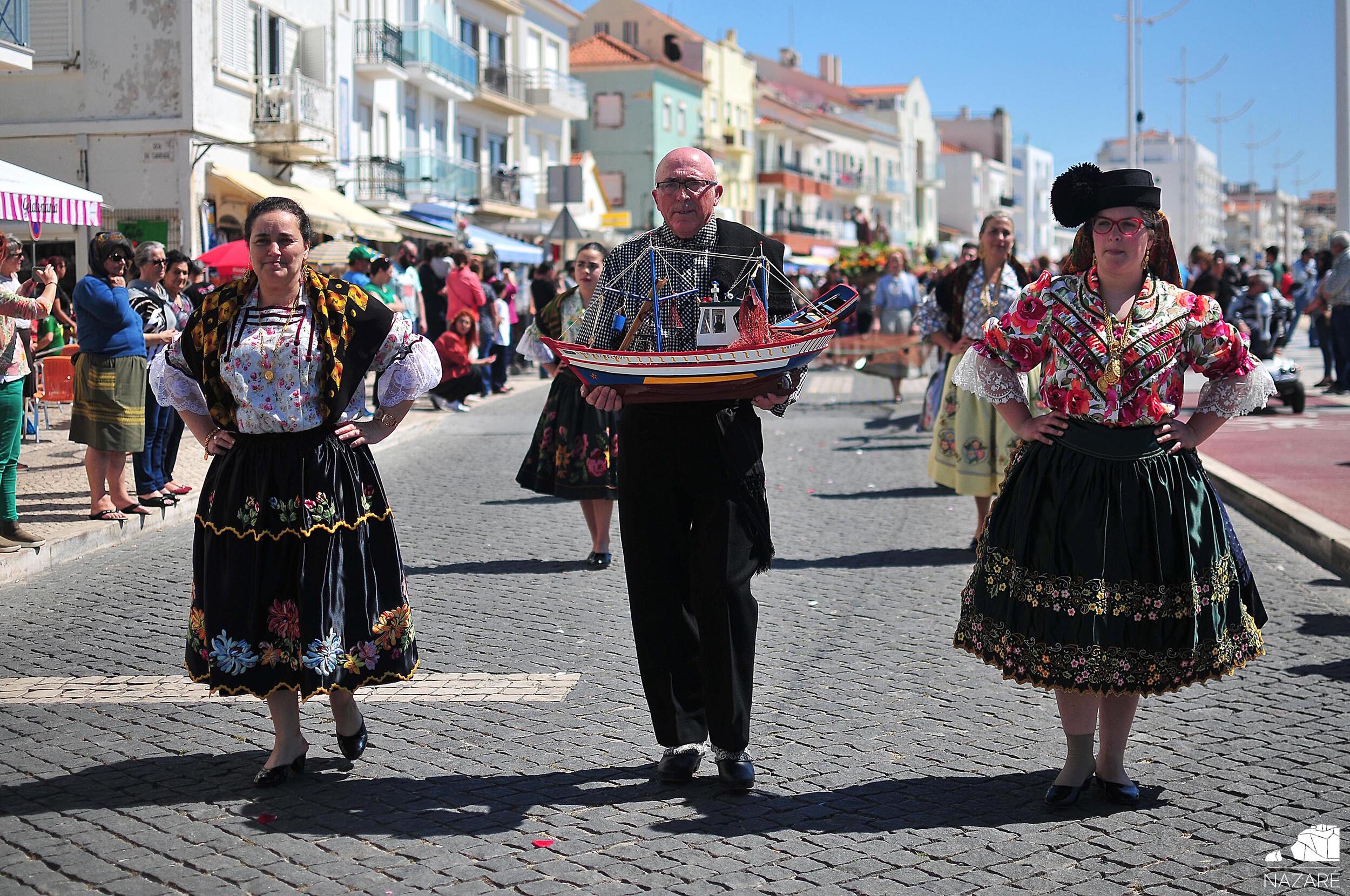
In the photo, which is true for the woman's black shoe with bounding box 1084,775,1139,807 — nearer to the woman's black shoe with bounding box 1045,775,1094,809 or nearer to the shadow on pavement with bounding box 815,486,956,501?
the woman's black shoe with bounding box 1045,775,1094,809

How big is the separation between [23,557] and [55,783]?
434 cm

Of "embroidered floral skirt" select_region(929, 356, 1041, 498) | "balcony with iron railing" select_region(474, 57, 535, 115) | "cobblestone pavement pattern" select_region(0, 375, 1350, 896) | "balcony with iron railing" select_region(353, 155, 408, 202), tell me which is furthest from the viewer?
"balcony with iron railing" select_region(474, 57, 535, 115)

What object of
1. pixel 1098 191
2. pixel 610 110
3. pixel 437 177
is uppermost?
pixel 610 110

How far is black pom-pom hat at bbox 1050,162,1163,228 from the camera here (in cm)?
462

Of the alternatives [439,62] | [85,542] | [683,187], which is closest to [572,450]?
[85,542]

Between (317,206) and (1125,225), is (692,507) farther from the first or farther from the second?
(317,206)

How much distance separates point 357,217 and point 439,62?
13.8 metres

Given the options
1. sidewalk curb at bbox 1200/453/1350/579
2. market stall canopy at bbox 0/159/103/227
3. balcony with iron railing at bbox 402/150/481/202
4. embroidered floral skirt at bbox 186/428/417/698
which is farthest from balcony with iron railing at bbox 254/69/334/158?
embroidered floral skirt at bbox 186/428/417/698

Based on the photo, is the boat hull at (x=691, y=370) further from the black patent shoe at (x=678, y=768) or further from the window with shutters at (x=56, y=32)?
the window with shutters at (x=56, y=32)

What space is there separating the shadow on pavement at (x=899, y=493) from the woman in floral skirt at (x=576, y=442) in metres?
3.41

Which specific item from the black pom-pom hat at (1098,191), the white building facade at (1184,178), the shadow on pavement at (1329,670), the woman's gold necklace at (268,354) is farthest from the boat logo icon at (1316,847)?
the white building facade at (1184,178)

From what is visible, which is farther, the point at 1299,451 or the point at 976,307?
the point at 1299,451

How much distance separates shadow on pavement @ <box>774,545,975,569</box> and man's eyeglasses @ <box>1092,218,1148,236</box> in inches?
181

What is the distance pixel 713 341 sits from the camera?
16.0 ft
